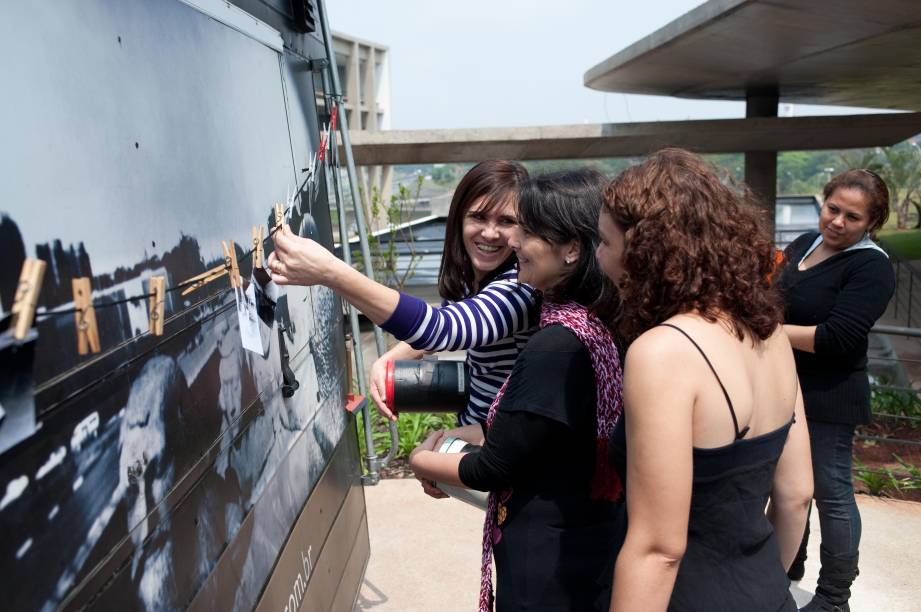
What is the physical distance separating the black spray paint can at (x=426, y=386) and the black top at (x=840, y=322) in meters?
1.48

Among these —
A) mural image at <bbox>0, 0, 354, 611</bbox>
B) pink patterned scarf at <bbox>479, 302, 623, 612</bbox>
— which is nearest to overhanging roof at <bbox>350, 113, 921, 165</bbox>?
mural image at <bbox>0, 0, 354, 611</bbox>

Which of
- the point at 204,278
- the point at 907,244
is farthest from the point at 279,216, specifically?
the point at 907,244

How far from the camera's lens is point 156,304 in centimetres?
123

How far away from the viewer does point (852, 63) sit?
37.1 feet

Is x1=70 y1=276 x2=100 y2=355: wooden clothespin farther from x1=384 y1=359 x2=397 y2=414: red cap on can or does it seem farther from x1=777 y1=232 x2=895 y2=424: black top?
x1=777 y1=232 x2=895 y2=424: black top

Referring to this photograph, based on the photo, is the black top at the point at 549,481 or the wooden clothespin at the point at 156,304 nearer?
the wooden clothespin at the point at 156,304

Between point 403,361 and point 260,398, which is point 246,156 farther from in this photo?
point 403,361

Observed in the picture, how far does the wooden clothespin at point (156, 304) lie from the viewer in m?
1.22

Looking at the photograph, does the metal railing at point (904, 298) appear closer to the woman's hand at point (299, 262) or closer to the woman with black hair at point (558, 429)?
the woman with black hair at point (558, 429)

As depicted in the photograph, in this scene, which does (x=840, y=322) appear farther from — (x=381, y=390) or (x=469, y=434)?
(x=381, y=390)

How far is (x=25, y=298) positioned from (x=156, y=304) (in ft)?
1.19

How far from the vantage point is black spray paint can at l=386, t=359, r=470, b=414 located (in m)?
2.22

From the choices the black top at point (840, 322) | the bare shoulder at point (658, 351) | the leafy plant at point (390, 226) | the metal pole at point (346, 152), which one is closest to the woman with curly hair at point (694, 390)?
the bare shoulder at point (658, 351)

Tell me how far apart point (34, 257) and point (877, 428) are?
6813 mm
